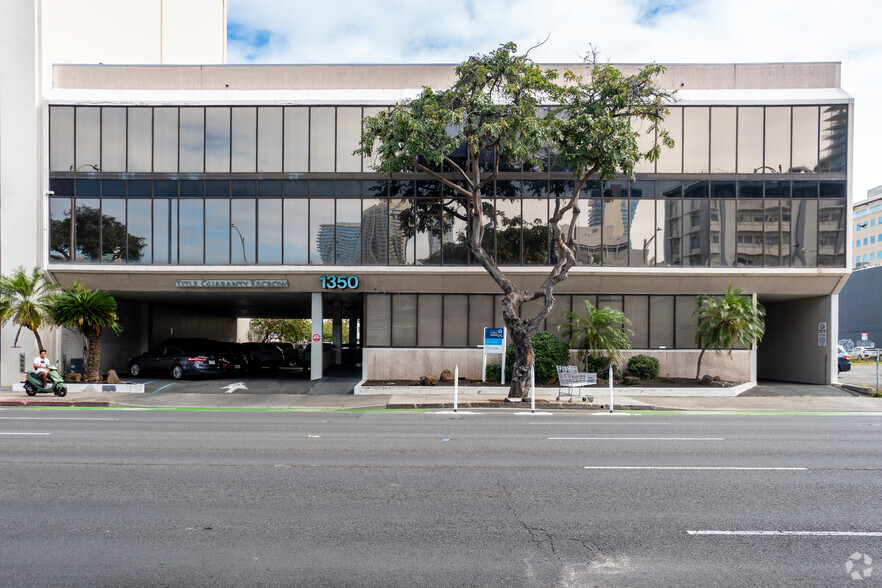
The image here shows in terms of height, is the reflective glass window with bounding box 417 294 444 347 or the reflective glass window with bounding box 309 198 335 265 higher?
the reflective glass window with bounding box 309 198 335 265

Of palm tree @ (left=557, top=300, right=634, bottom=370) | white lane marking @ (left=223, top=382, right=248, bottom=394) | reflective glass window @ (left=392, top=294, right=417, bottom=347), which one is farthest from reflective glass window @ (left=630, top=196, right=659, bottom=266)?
Answer: white lane marking @ (left=223, top=382, right=248, bottom=394)

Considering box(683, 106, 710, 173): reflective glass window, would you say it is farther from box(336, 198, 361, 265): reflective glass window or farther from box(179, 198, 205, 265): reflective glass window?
box(179, 198, 205, 265): reflective glass window

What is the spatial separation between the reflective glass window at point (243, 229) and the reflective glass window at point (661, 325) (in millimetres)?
14812

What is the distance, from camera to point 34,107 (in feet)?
77.7

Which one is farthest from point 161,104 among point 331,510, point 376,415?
point 331,510

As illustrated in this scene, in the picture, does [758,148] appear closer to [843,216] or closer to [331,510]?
[843,216]

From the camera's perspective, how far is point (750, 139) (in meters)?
23.7

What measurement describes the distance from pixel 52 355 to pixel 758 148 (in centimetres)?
2681

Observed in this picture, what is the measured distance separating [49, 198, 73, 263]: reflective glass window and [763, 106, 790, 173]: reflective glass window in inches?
995

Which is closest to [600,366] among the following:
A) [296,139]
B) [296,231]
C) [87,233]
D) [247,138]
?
[296,231]

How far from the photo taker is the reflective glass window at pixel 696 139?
78.0 ft

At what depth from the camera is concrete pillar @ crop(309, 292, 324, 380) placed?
24328 mm

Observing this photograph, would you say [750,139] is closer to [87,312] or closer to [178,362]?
[178,362]

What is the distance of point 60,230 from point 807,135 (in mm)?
27178
